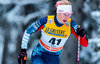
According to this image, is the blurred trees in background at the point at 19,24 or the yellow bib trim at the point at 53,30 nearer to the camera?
the yellow bib trim at the point at 53,30

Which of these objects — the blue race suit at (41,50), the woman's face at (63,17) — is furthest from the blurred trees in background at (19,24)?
the woman's face at (63,17)

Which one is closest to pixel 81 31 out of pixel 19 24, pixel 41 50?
pixel 41 50

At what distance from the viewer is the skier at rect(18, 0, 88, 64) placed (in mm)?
2701

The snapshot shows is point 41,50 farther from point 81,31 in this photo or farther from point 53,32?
point 81,31

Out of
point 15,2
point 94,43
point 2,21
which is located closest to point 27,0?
point 15,2

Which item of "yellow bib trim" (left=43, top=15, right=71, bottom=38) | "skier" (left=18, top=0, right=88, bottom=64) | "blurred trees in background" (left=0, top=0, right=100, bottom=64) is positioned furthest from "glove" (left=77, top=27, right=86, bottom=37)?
"blurred trees in background" (left=0, top=0, right=100, bottom=64)

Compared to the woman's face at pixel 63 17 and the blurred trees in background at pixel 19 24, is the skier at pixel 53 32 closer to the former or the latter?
the woman's face at pixel 63 17

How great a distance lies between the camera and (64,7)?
8.86ft

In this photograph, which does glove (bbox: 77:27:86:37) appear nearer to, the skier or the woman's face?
the skier

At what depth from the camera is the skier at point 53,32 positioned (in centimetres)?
270

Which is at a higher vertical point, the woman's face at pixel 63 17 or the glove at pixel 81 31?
Answer: the woman's face at pixel 63 17

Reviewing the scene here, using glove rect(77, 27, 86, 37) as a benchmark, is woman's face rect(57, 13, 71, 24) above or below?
above

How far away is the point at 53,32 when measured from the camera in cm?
274

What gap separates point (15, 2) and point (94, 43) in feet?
5.85
